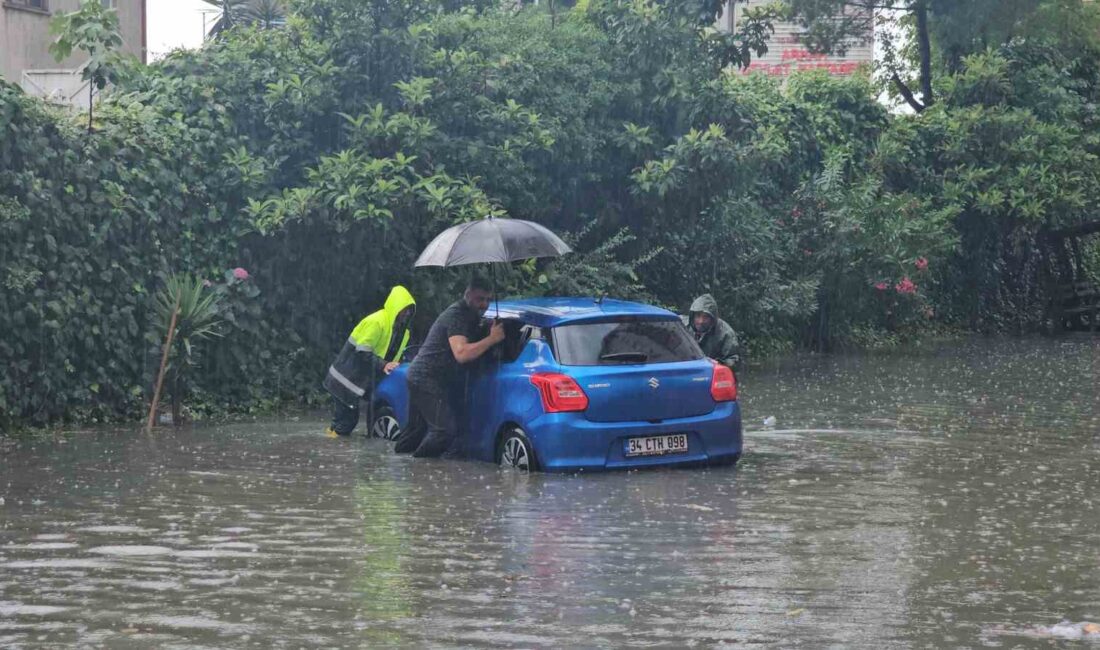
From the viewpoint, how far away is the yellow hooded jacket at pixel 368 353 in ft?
51.7

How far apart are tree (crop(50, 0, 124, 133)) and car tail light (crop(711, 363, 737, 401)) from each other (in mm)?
6994

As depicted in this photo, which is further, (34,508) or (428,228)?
(428,228)

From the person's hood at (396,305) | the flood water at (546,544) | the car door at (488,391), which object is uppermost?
the person's hood at (396,305)

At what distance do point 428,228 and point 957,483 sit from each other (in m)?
8.11

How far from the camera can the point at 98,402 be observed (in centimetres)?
1692

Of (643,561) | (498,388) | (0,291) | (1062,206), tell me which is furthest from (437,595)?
(1062,206)

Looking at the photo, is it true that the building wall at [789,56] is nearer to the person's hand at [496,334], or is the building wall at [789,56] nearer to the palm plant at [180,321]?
the palm plant at [180,321]

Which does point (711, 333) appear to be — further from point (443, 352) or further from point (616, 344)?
point (443, 352)

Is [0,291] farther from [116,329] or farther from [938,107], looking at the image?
[938,107]

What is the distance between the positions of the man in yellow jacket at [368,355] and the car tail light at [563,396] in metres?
2.85

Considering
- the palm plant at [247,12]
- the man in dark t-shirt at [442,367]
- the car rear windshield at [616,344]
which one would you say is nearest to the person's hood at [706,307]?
the car rear windshield at [616,344]

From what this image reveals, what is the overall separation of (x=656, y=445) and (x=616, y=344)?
0.81 m

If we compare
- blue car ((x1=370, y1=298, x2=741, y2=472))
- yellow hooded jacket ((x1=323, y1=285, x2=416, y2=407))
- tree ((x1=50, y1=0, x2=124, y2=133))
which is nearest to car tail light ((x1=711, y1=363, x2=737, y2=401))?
blue car ((x1=370, y1=298, x2=741, y2=472))

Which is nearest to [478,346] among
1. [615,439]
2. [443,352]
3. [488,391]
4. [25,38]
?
[488,391]
